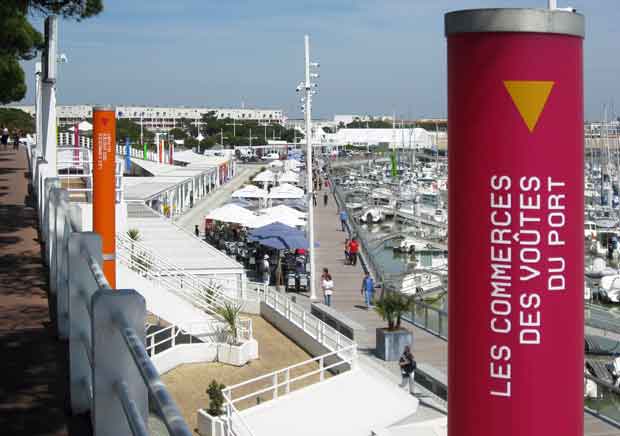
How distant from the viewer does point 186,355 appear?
58.9 feet

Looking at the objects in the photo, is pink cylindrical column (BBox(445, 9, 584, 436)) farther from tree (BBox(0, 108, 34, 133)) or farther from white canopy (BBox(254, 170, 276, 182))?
tree (BBox(0, 108, 34, 133))

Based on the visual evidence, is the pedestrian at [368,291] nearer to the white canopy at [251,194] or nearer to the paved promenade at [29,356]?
the paved promenade at [29,356]

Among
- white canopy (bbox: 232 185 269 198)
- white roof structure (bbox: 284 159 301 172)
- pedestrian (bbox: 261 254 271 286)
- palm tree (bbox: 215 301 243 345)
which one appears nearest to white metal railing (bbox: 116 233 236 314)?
palm tree (bbox: 215 301 243 345)

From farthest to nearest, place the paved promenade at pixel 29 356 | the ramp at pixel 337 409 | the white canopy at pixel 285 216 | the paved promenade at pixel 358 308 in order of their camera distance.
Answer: the white canopy at pixel 285 216 < the paved promenade at pixel 358 308 < the ramp at pixel 337 409 < the paved promenade at pixel 29 356

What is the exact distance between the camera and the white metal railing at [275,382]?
42.5ft

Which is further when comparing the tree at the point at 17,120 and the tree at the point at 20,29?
the tree at the point at 17,120

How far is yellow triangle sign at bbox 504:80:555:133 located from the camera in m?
3.68

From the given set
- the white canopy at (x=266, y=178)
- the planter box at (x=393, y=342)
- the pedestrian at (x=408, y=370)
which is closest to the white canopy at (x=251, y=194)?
the white canopy at (x=266, y=178)

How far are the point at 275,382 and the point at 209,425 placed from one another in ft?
4.37

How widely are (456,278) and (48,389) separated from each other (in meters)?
2.23

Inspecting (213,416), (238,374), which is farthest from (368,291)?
(213,416)

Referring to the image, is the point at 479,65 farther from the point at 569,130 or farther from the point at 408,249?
the point at 408,249

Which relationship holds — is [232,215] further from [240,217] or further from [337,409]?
[337,409]

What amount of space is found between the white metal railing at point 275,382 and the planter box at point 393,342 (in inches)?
65.6
